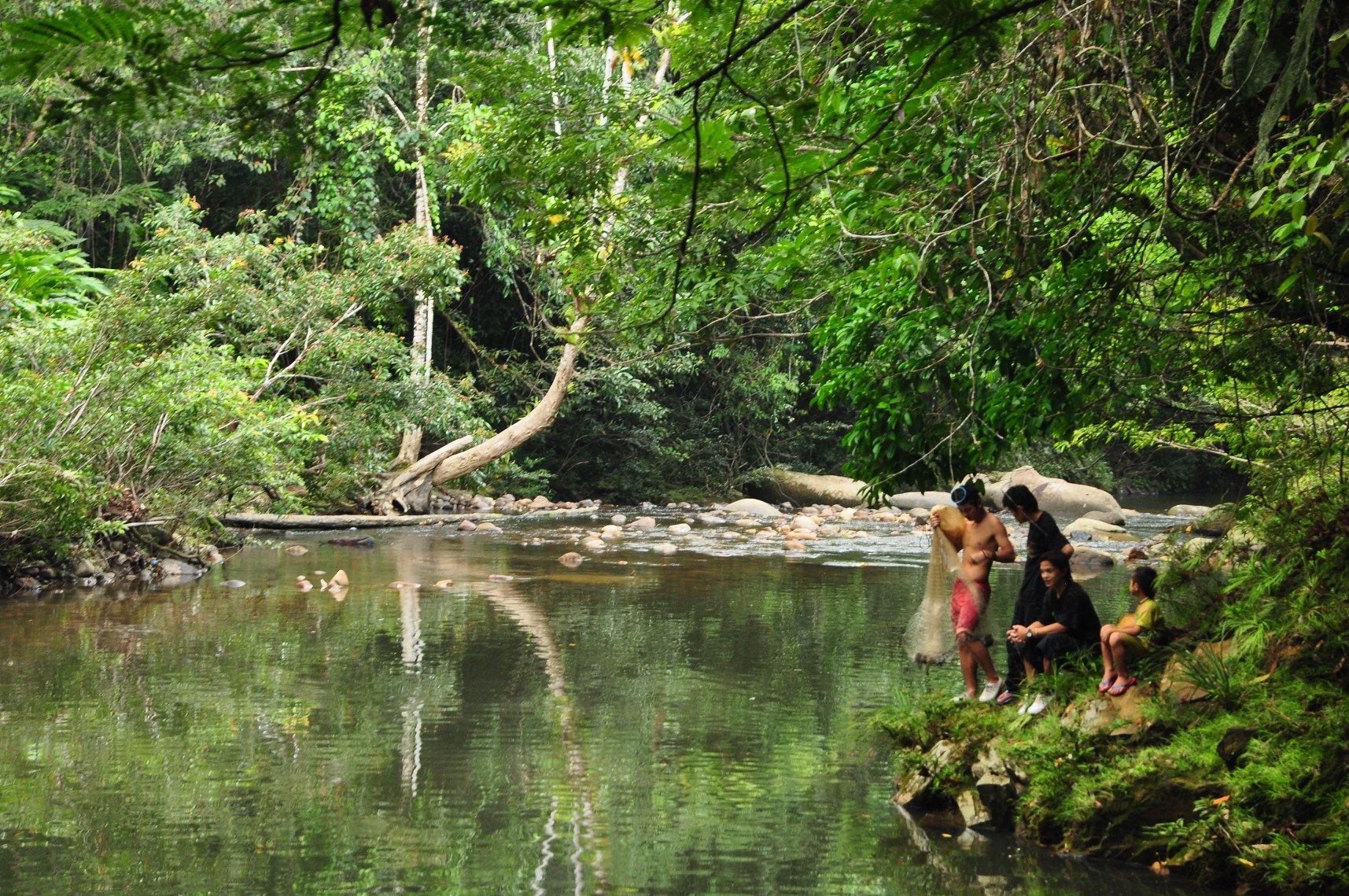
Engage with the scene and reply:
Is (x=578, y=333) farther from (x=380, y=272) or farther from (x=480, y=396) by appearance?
(x=480, y=396)

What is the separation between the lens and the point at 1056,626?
7.24 meters

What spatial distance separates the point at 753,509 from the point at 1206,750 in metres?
21.6

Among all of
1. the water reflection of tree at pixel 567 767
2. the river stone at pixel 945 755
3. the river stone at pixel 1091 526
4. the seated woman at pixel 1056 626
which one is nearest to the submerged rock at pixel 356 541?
the water reflection of tree at pixel 567 767

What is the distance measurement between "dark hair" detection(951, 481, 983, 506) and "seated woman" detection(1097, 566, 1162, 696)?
3.55ft

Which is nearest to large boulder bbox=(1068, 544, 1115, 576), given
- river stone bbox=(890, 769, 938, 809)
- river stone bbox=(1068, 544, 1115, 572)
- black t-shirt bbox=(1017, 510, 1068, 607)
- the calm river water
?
river stone bbox=(1068, 544, 1115, 572)

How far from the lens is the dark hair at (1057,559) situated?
7.30 meters

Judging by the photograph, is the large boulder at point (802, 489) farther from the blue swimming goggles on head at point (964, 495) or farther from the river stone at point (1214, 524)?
the blue swimming goggles on head at point (964, 495)

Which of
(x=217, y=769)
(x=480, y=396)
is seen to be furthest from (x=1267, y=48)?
(x=480, y=396)

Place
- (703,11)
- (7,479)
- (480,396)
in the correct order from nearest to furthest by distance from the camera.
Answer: (703,11) → (7,479) → (480,396)

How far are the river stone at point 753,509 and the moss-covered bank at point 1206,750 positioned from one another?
19.7m

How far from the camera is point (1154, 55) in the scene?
20.5 feet

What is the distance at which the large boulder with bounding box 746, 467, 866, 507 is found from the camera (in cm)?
2980

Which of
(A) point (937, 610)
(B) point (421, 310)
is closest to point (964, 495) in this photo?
(A) point (937, 610)

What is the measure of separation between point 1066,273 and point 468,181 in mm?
5113
